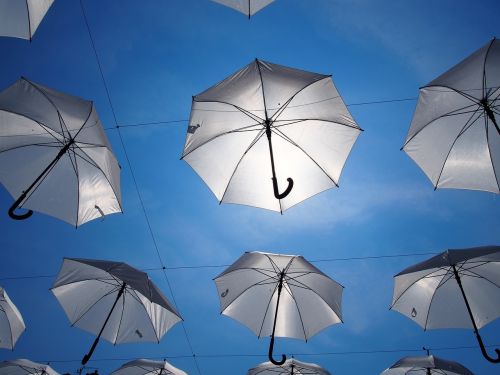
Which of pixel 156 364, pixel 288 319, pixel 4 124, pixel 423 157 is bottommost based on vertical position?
pixel 156 364

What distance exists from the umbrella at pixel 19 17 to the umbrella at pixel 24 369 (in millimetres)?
12449

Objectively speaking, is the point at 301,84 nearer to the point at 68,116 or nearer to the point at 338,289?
the point at 68,116

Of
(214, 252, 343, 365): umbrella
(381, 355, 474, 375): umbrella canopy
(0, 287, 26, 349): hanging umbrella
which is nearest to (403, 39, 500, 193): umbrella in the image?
(214, 252, 343, 365): umbrella

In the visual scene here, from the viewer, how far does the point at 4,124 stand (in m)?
9.44

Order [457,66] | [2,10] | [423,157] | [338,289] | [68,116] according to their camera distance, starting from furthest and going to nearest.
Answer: [338,289], [423,157], [68,116], [457,66], [2,10]

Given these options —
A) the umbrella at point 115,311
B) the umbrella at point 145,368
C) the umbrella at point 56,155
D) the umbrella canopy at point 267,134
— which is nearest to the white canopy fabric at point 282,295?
the umbrella at point 115,311

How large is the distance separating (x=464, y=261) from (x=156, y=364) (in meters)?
10.8

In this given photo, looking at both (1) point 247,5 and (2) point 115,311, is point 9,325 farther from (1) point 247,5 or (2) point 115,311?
(1) point 247,5

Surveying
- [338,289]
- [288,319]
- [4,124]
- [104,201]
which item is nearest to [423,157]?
[338,289]

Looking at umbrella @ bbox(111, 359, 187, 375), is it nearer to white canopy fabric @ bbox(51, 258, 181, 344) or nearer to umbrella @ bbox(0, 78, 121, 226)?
white canopy fabric @ bbox(51, 258, 181, 344)

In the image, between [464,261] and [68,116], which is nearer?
[68,116]

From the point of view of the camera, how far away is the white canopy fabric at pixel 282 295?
1183 centimetres

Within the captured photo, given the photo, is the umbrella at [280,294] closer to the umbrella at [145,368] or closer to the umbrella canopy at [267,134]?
the umbrella canopy at [267,134]

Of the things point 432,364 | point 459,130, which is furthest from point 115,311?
point 459,130
